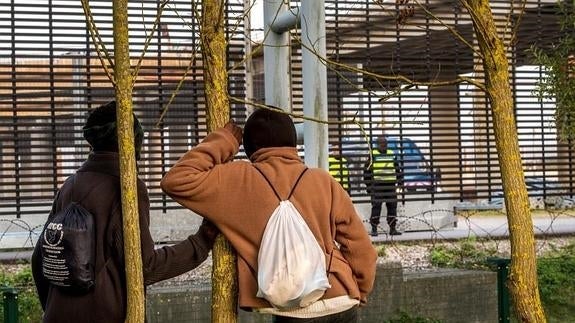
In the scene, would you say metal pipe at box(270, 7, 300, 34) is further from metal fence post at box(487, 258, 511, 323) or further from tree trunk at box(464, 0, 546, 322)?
metal fence post at box(487, 258, 511, 323)

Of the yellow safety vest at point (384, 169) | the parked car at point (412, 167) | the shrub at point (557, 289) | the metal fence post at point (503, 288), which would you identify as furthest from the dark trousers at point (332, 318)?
the parked car at point (412, 167)

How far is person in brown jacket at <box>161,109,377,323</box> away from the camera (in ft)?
13.2

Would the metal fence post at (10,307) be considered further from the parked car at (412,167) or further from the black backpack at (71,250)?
the parked car at (412,167)

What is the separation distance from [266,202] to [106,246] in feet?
2.19

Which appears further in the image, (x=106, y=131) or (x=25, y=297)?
(x=25, y=297)

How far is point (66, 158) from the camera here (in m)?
13.6

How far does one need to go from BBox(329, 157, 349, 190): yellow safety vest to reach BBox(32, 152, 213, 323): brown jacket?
30.9 ft

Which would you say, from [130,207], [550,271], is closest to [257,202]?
[130,207]

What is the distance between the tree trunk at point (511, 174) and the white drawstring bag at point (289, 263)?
5.16 ft

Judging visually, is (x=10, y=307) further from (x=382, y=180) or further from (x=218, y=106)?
(x=382, y=180)

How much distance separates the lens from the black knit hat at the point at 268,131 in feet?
13.7

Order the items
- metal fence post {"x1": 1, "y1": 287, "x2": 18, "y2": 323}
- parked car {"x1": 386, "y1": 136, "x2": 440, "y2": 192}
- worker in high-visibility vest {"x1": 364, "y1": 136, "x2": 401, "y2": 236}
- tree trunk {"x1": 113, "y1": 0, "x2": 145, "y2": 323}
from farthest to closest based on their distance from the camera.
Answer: parked car {"x1": 386, "y1": 136, "x2": 440, "y2": 192} → worker in high-visibility vest {"x1": 364, "y1": 136, "x2": 401, "y2": 236} → metal fence post {"x1": 1, "y1": 287, "x2": 18, "y2": 323} → tree trunk {"x1": 113, "y1": 0, "x2": 145, "y2": 323}

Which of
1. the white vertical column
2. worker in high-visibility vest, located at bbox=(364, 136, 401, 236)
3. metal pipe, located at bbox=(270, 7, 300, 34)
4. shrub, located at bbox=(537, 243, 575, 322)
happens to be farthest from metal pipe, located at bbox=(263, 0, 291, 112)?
worker in high-visibility vest, located at bbox=(364, 136, 401, 236)

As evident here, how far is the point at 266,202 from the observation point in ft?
13.3
